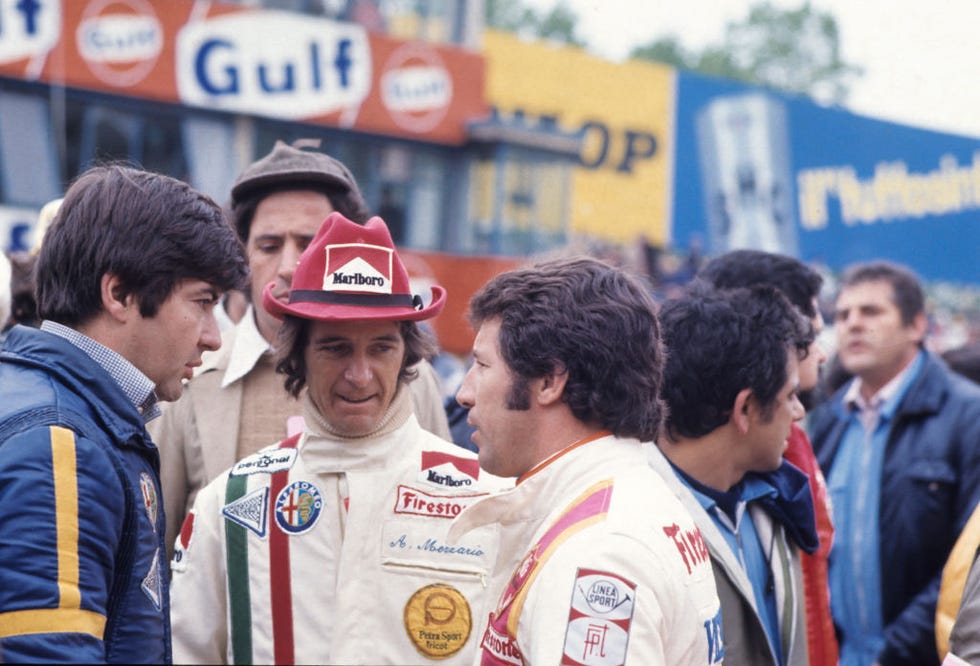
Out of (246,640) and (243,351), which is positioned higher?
(243,351)

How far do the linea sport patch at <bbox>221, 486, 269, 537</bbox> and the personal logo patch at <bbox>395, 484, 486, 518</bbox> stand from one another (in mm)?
340

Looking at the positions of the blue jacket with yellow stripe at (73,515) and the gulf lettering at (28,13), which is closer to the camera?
the blue jacket with yellow stripe at (73,515)

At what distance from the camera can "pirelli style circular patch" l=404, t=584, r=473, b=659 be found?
2.94 metres

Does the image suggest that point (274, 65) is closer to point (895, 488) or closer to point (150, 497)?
point (895, 488)

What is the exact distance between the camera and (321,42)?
65.9ft

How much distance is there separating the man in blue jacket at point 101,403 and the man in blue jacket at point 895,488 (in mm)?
3202

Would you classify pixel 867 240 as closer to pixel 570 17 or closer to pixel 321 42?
pixel 321 42

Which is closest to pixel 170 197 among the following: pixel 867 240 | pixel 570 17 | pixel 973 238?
pixel 867 240

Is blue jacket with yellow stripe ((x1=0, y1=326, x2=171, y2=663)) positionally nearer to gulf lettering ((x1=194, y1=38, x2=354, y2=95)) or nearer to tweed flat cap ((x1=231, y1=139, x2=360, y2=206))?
tweed flat cap ((x1=231, y1=139, x2=360, y2=206))

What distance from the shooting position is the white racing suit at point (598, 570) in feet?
7.04

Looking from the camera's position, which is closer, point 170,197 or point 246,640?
point 170,197

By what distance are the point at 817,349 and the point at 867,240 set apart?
27590 millimetres

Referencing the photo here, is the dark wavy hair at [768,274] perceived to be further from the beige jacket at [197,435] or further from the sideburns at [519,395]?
the sideburns at [519,395]

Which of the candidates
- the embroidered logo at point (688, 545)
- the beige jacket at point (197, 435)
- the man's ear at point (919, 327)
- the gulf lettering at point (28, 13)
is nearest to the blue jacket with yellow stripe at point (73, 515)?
the embroidered logo at point (688, 545)
